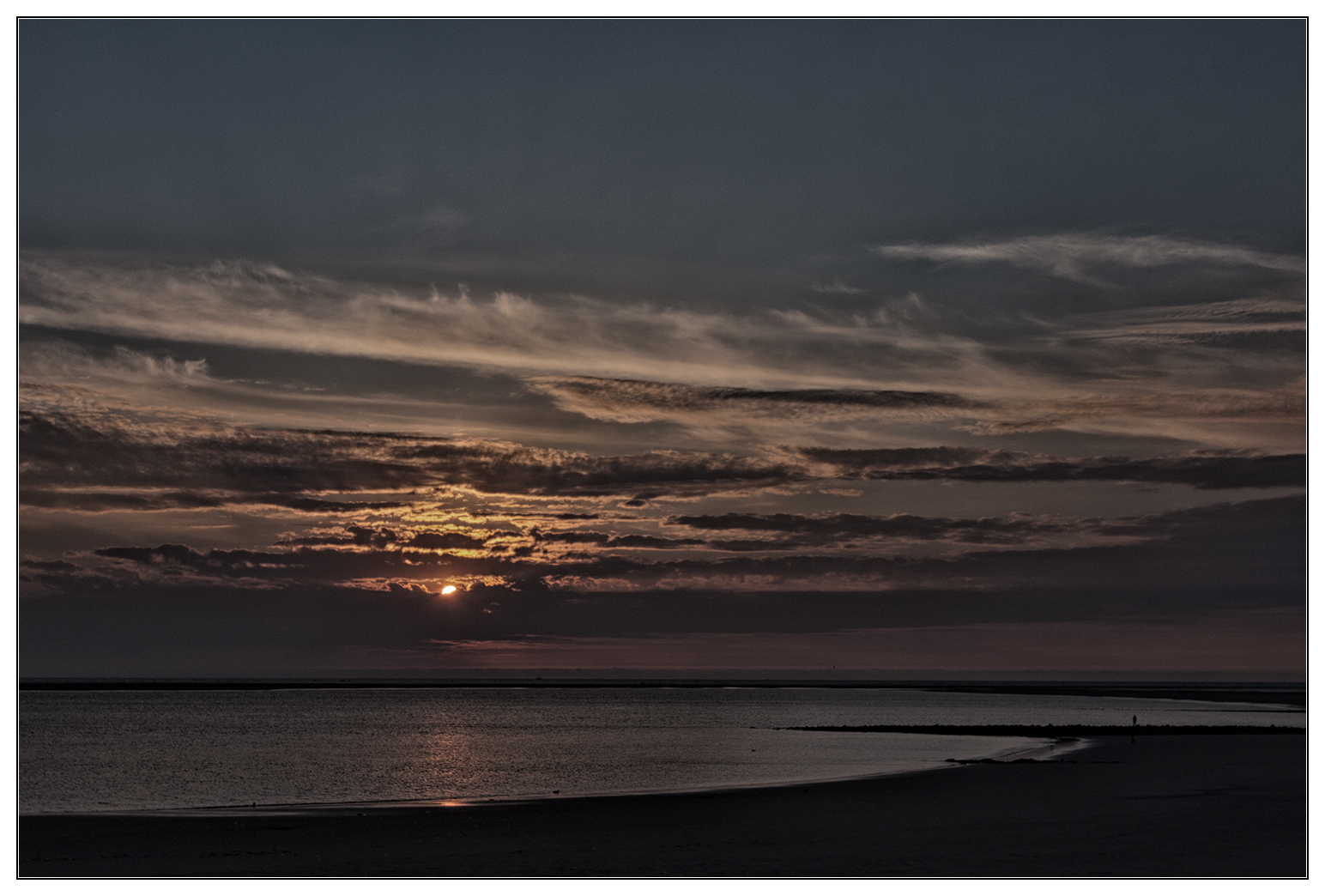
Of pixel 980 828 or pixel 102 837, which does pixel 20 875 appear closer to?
pixel 102 837

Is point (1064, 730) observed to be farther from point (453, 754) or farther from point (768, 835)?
point (768, 835)

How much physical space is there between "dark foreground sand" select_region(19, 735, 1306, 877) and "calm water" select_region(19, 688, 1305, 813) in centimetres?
1083

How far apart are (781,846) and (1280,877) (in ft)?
35.3

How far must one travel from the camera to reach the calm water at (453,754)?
2099 inches

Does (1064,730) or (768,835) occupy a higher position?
(1064,730)

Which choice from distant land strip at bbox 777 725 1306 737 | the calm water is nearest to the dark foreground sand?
the calm water

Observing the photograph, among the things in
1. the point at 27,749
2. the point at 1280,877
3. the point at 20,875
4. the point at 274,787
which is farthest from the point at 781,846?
the point at 27,749

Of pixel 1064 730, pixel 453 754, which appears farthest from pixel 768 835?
pixel 1064 730

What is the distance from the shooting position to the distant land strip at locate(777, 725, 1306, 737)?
8031 cm

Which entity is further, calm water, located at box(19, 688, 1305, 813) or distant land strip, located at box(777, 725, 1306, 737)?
distant land strip, located at box(777, 725, 1306, 737)

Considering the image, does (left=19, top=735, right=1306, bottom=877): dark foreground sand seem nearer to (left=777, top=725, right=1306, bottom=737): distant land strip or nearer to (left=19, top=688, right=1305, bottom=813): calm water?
(left=19, top=688, right=1305, bottom=813): calm water

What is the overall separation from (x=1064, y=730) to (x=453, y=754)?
48.6 meters

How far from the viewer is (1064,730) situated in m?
93.3

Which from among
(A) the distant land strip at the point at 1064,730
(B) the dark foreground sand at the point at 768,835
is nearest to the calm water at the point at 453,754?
(A) the distant land strip at the point at 1064,730
